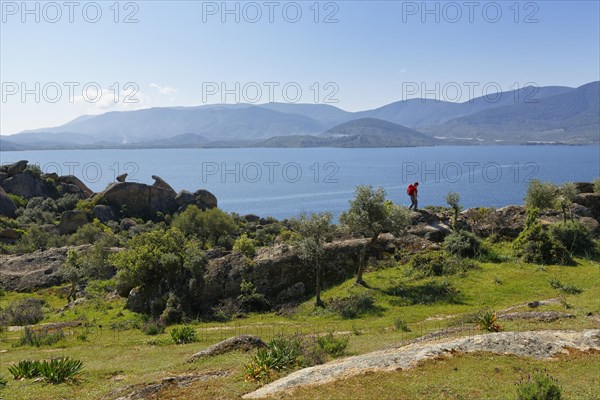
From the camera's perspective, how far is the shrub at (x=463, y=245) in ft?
137

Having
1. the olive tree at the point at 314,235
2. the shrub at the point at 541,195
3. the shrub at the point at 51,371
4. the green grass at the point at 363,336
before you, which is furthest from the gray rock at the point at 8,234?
the shrub at the point at 541,195

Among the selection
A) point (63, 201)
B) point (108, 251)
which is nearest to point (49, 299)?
point (108, 251)

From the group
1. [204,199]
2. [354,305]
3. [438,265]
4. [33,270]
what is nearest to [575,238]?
[438,265]

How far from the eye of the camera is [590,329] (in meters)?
20.6

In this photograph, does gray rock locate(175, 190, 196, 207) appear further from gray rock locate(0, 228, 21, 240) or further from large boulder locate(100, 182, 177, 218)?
gray rock locate(0, 228, 21, 240)

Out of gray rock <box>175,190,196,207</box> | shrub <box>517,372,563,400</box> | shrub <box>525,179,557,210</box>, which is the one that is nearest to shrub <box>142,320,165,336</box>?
shrub <box>517,372,563,400</box>

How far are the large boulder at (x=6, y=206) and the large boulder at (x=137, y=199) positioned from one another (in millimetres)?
19710

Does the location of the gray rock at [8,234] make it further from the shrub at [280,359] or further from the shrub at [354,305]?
the shrub at [280,359]

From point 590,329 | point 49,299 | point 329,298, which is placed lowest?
point 49,299

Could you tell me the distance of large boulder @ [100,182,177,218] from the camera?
109806mm

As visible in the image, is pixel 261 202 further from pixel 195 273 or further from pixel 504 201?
pixel 195 273

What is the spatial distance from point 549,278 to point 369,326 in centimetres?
1682

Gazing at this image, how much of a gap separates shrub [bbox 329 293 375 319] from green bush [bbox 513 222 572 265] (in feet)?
54.3

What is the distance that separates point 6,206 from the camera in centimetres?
10306
